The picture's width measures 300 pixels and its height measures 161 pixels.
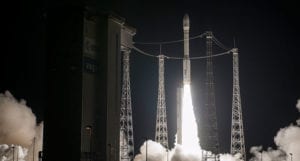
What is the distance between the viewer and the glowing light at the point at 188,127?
248 ft

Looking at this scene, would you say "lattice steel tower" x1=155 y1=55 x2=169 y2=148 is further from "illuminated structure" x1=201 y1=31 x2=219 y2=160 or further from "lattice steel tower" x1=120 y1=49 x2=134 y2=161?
"illuminated structure" x1=201 y1=31 x2=219 y2=160

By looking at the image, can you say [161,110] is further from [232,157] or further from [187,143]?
[232,157]

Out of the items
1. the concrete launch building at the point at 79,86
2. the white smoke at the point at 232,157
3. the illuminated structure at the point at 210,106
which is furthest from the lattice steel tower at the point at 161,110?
the concrete launch building at the point at 79,86

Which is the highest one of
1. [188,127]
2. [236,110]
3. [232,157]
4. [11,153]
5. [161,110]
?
[161,110]

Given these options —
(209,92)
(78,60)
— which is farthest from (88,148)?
(209,92)

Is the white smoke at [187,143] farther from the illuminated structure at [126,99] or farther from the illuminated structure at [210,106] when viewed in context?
the illuminated structure at [126,99]

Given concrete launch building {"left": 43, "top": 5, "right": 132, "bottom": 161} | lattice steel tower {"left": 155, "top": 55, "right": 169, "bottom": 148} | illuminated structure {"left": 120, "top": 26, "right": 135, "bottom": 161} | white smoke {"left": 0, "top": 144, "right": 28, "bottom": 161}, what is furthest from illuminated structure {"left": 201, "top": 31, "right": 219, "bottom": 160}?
white smoke {"left": 0, "top": 144, "right": 28, "bottom": 161}

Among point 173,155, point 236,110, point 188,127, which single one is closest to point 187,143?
point 188,127

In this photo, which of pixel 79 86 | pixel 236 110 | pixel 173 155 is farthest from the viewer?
pixel 173 155

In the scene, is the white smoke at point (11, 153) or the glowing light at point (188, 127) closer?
the white smoke at point (11, 153)

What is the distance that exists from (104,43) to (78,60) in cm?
407

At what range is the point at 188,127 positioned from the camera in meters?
76.8

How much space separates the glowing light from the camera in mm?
75562

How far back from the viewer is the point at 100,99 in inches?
2517
